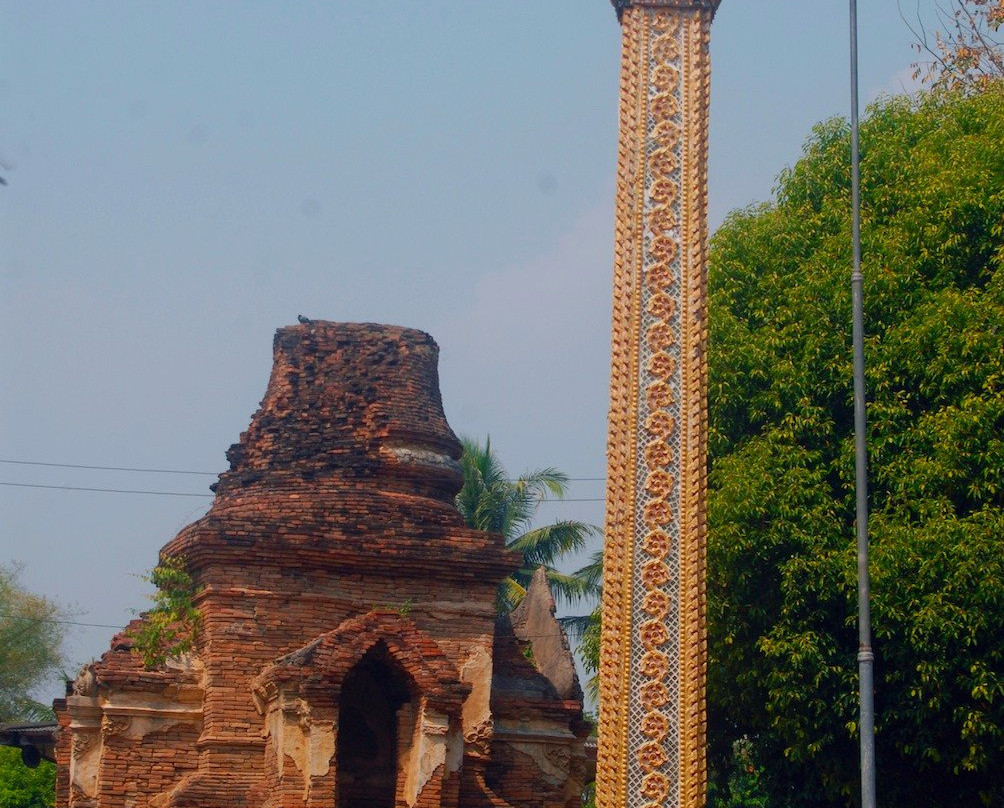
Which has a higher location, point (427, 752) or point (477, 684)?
point (477, 684)

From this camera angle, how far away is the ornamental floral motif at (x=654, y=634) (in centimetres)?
1138

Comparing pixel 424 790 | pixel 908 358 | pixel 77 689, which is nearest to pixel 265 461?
pixel 77 689

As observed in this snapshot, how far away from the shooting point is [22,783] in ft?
83.0

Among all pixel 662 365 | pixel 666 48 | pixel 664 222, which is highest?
pixel 666 48

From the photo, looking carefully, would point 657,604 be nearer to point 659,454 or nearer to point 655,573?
point 655,573

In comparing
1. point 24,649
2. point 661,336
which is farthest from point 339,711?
point 24,649

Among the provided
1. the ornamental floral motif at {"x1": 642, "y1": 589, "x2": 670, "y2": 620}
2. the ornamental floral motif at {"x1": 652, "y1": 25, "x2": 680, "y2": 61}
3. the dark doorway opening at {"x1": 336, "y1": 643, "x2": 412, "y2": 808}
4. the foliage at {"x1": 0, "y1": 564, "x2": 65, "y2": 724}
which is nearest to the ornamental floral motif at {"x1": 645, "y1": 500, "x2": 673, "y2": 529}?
the ornamental floral motif at {"x1": 642, "y1": 589, "x2": 670, "y2": 620}

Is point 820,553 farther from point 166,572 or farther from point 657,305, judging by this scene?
point 166,572

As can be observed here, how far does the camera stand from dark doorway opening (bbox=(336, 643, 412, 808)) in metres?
13.9

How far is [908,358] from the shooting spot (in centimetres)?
1470

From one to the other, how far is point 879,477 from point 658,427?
11.4ft

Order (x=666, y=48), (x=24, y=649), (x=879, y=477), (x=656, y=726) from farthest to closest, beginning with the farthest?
1. (x=24, y=649)
2. (x=879, y=477)
3. (x=666, y=48)
4. (x=656, y=726)

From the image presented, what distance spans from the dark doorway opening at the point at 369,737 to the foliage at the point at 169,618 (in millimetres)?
1492

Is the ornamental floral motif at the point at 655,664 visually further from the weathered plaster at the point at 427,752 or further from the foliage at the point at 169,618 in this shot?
the foliage at the point at 169,618
